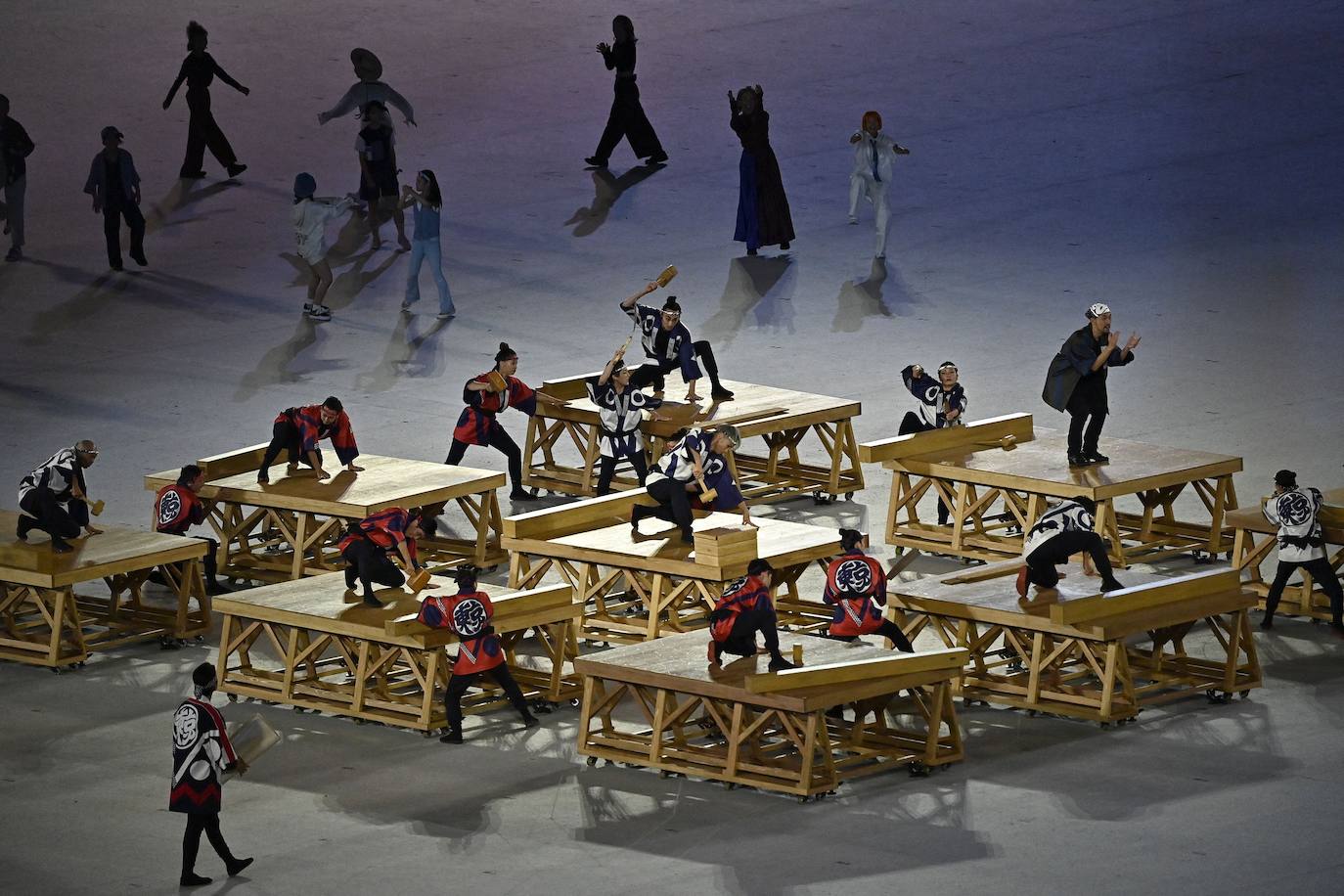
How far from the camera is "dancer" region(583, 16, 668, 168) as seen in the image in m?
32.7

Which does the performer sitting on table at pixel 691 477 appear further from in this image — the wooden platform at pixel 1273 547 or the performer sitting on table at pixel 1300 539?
the performer sitting on table at pixel 1300 539

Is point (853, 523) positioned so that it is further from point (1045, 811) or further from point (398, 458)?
point (1045, 811)

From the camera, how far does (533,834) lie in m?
15.2

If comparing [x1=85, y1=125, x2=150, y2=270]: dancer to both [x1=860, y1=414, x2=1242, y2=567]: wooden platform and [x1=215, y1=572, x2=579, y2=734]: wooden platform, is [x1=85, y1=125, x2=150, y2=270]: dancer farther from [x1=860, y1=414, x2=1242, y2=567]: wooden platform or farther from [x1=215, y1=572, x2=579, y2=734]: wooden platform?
[x1=215, y1=572, x2=579, y2=734]: wooden platform

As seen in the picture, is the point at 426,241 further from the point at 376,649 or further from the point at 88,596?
the point at 376,649

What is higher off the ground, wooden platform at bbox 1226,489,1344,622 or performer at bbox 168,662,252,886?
wooden platform at bbox 1226,489,1344,622

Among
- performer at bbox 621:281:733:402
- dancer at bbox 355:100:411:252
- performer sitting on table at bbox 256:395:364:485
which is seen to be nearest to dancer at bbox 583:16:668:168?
dancer at bbox 355:100:411:252

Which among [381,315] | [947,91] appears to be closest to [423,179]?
[381,315]

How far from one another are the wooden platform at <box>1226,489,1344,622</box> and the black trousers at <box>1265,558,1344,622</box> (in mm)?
244

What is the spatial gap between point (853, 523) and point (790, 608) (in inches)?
115

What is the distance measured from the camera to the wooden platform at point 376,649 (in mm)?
17250

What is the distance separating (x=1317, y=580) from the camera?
18969mm

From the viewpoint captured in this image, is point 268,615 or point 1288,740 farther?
point 268,615

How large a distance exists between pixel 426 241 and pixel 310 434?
24.1ft
